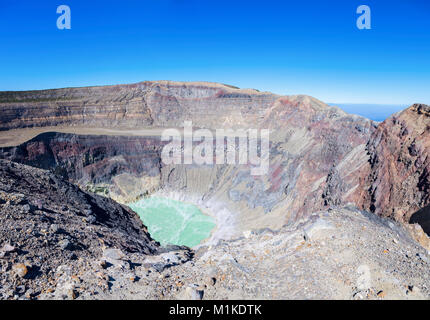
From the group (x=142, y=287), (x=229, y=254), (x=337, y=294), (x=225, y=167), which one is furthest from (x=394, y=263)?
(x=225, y=167)

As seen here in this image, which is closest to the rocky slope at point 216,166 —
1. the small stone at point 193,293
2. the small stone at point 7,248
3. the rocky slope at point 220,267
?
the rocky slope at point 220,267

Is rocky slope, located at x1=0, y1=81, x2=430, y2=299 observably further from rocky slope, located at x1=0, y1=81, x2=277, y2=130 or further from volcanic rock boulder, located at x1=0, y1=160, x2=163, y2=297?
rocky slope, located at x1=0, y1=81, x2=277, y2=130

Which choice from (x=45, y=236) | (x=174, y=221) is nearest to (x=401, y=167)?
(x=45, y=236)

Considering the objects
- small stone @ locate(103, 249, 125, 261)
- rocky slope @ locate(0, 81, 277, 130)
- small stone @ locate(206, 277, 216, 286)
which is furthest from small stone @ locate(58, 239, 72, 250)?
rocky slope @ locate(0, 81, 277, 130)

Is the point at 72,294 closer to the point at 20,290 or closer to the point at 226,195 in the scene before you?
the point at 20,290

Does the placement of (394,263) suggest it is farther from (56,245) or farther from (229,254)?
(56,245)
